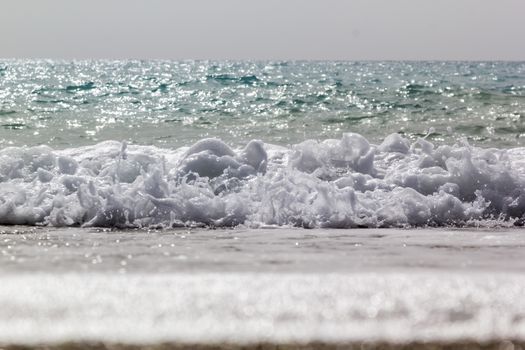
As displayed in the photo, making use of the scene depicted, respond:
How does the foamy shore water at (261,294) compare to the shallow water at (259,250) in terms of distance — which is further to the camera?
the shallow water at (259,250)

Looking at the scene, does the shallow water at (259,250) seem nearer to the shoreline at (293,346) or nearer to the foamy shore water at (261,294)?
the foamy shore water at (261,294)

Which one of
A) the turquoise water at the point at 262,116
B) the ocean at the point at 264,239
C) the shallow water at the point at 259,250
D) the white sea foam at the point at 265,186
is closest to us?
the ocean at the point at 264,239

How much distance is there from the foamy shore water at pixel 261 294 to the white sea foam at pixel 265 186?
990mm

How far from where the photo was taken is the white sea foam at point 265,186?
15.2ft

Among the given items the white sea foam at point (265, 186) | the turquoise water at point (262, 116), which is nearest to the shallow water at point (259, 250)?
the white sea foam at point (265, 186)

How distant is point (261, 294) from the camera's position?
7.41 ft

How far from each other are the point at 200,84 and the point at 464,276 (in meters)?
18.1

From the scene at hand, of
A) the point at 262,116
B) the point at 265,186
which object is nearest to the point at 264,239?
the point at 265,186

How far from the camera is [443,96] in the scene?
562 inches

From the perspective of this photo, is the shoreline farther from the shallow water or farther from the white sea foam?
the white sea foam

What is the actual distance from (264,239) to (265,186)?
1.14 meters

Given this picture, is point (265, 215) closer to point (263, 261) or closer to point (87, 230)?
point (87, 230)

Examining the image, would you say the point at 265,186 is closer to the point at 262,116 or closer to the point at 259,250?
the point at 259,250

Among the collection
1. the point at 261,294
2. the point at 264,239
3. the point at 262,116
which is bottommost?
the point at 262,116
